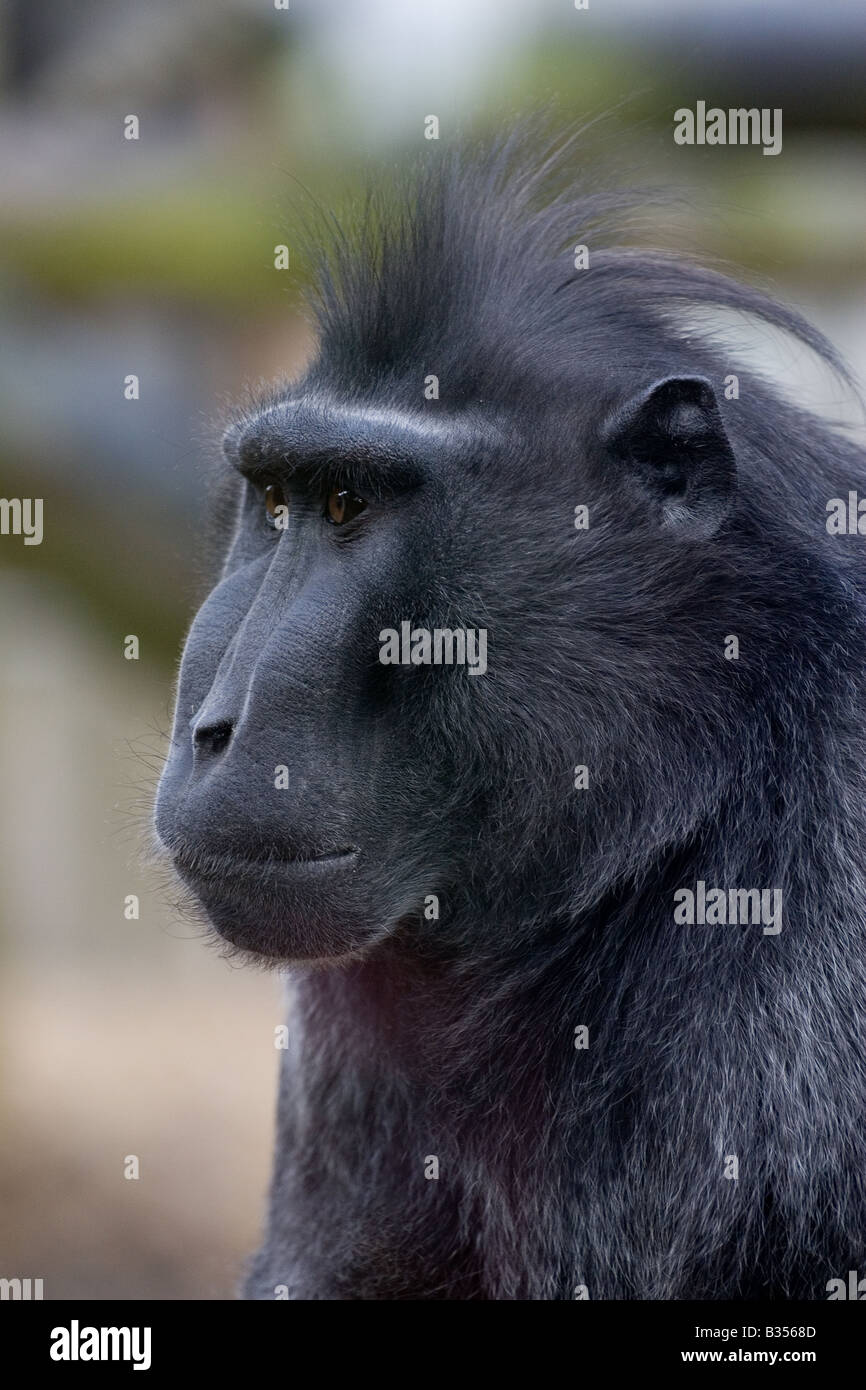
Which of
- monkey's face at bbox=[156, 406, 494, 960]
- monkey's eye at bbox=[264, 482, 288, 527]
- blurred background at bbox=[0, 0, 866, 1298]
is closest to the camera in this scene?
monkey's face at bbox=[156, 406, 494, 960]

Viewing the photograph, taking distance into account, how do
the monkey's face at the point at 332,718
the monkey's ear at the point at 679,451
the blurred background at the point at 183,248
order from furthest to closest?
the blurred background at the point at 183,248, the monkey's ear at the point at 679,451, the monkey's face at the point at 332,718

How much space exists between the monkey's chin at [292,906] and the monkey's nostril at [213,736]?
312 millimetres

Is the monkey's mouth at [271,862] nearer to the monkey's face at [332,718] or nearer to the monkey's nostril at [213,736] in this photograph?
the monkey's face at [332,718]

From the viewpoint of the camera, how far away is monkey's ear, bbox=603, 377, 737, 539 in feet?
14.0

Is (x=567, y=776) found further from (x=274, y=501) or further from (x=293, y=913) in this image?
(x=274, y=501)

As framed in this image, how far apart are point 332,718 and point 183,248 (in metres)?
5.10

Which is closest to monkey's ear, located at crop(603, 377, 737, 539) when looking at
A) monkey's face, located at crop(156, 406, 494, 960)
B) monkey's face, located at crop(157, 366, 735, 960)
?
monkey's face, located at crop(157, 366, 735, 960)

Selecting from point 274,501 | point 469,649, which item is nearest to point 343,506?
point 274,501

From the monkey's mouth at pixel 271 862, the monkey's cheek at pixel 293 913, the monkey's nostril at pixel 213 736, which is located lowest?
the monkey's cheek at pixel 293 913

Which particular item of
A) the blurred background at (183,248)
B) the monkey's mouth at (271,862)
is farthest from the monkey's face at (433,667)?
the blurred background at (183,248)

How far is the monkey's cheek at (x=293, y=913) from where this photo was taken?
4.05 metres

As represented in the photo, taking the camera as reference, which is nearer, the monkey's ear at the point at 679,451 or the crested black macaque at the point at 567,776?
the crested black macaque at the point at 567,776

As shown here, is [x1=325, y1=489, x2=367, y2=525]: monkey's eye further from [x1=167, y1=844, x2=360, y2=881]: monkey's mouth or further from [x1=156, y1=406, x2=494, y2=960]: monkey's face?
[x1=167, y1=844, x2=360, y2=881]: monkey's mouth

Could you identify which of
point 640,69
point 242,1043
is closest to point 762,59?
point 640,69
